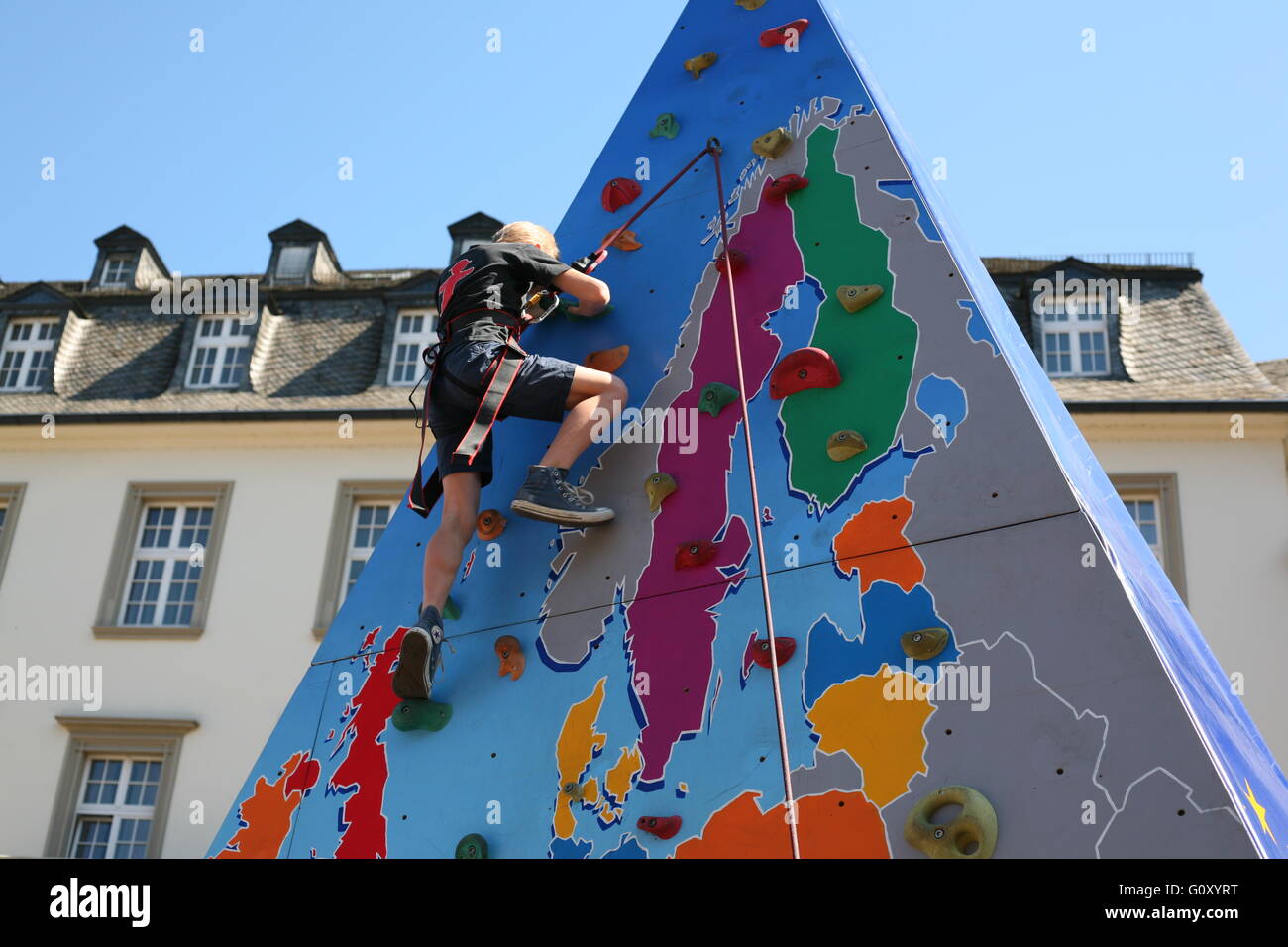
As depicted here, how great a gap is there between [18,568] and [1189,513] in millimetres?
14042

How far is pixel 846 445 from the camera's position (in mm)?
3902

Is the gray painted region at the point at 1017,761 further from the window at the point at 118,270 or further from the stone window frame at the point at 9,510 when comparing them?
the window at the point at 118,270

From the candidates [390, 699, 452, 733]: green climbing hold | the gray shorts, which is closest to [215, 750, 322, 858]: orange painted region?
[390, 699, 452, 733]: green climbing hold

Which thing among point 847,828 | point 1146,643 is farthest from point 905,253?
point 847,828

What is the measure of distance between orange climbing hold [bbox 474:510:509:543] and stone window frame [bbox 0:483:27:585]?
47.1 ft

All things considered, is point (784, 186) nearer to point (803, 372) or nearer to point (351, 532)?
point (803, 372)

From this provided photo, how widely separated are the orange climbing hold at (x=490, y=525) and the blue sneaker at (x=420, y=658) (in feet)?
1.42

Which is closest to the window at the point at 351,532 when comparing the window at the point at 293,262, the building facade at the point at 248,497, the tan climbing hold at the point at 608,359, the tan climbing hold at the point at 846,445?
the building facade at the point at 248,497

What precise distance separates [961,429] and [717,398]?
862mm

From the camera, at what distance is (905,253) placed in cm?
425

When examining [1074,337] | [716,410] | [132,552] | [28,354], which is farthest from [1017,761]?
[28,354]

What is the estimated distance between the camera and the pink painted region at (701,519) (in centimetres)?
373

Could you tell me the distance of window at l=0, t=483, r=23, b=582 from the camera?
16984mm
